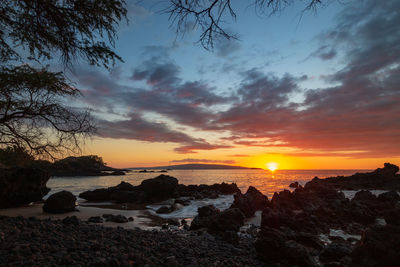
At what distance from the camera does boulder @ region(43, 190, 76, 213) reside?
13.9 metres

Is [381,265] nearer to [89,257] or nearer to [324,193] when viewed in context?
[89,257]

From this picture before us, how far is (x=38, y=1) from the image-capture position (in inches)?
219

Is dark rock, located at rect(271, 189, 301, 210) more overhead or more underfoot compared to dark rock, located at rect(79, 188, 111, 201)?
more overhead

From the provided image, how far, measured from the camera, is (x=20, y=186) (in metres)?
16.1

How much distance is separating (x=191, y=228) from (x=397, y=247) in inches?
334

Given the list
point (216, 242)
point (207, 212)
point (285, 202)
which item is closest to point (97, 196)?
point (207, 212)

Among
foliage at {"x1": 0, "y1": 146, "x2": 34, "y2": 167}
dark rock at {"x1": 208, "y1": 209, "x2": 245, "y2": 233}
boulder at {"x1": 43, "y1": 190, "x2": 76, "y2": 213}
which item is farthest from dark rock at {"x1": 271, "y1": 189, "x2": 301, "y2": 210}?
foliage at {"x1": 0, "y1": 146, "x2": 34, "y2": 167}

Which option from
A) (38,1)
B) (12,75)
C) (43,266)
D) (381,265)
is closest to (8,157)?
(12,75)

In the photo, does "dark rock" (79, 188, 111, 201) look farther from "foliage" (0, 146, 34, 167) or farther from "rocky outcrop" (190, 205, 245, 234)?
"rocky outcrop" (190, 205, 245, 234)

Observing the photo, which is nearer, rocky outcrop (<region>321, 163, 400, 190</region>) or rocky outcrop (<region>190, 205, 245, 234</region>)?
rocky outcrop (<region>190, 205, 245, 234</region>)

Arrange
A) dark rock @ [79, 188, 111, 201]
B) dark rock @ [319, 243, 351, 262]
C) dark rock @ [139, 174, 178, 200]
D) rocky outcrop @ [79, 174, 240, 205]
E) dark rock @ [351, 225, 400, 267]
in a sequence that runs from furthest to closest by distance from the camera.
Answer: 1. dark rock @ [139, 174, 178, 200]
2. dark rock @ [79, 188, 111, 201]
3. rocky outcrop @ [79, 174, 240, 205]
4. dark rock @ [319, 243, 351, 262]
5. dark rock @ [351, 225, 400, 267]

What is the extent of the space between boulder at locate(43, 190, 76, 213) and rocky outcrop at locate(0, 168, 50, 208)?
11.3ft

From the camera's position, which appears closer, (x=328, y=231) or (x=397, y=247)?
(x=397, y=247)

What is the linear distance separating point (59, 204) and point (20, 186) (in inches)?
193
